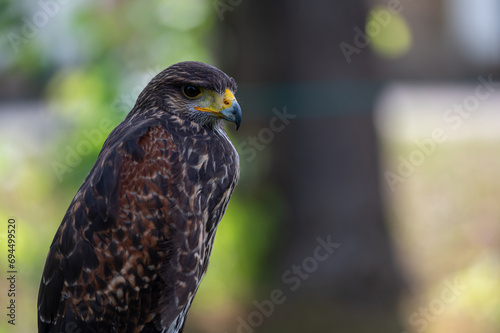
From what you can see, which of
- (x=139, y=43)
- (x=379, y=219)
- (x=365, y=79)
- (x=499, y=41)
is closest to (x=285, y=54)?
(x=365, y=79)

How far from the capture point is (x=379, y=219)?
759 centimetres

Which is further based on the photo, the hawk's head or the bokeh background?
the bokeh background

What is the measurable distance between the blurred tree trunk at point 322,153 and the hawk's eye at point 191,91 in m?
3.63

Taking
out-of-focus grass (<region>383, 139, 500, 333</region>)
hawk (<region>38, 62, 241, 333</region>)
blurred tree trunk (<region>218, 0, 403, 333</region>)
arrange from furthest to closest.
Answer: out-of-focus grass (<region>383, 139, 500, 333</region>)
blurred tree trunk (<region>218, 0, 403, 333</region>)
hawk (<region>38, 62, 241, 333</region>)

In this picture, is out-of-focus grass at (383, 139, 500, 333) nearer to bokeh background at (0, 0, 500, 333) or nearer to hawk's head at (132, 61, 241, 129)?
bokeh background at (0, 0, 500, 333)

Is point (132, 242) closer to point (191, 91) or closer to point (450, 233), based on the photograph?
point (191, 91)

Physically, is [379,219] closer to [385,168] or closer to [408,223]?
[385,168]

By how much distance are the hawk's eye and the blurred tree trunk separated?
3629 mm

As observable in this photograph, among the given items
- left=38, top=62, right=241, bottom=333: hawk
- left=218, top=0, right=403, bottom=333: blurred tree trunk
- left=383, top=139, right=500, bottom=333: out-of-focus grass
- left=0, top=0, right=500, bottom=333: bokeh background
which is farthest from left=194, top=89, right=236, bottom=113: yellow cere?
left=383, top=139, right=500, bottom=333: out-of-focus grass

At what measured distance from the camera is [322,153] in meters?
7.51

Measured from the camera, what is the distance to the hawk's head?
3.58 m

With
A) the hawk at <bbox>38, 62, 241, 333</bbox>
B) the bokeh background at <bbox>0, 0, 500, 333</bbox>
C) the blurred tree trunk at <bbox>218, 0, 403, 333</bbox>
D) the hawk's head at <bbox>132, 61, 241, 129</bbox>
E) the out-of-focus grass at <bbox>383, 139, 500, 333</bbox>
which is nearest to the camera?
the hawk at <bbox>38, 62, 241, 333</bbox>

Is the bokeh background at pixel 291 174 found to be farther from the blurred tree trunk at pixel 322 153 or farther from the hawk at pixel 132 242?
the hawk at pixel 132 242

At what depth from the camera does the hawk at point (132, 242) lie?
328cm
